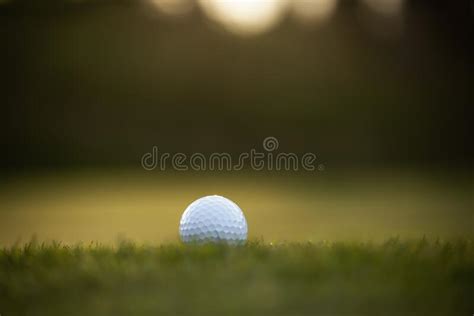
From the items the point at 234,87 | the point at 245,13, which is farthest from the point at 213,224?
the point at 234,87

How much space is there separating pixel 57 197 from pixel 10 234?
4.66 meters

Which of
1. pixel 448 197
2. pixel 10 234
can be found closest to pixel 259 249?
pixel 10 234

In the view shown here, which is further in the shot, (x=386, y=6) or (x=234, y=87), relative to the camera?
(x=234, y=87)

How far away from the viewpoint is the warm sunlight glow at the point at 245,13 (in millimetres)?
17125

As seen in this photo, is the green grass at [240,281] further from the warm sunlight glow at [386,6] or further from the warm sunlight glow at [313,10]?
the warm sunlight glow at [313,10]

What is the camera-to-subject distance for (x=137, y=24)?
18609mm

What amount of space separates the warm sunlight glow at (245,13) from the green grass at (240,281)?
14.4m

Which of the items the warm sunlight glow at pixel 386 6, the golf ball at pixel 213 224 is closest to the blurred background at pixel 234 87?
the warm sunlight glow at pixel 386 6

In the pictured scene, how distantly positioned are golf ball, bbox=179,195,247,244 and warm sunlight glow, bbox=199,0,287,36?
1342cm

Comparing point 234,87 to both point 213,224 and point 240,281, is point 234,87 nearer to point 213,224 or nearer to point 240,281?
point 213,224

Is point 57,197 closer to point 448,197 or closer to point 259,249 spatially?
point 448,197

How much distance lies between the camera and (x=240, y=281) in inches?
101

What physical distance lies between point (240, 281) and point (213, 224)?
1346 millimetres

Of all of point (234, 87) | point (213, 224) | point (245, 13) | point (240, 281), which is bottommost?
point (240, 281)
